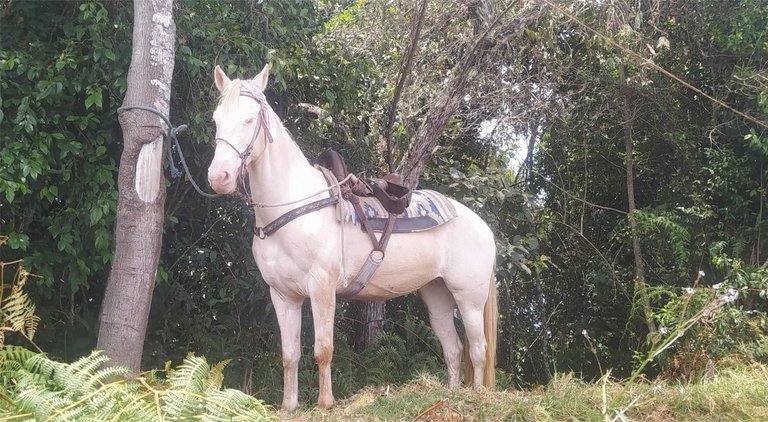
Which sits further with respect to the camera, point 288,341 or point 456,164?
point 456,164

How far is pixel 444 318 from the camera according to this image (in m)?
5.41

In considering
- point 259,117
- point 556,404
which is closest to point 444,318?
point 556,404

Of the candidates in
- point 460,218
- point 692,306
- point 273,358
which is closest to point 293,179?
point 460,218

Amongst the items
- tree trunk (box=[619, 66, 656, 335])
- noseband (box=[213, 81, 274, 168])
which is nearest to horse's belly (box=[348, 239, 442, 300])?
noseband (box=[213, 81, 274, 168])

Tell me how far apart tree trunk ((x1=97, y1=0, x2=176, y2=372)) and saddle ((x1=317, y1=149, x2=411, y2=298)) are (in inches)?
46.2

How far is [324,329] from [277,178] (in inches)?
38.1

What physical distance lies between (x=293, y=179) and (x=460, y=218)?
135cm

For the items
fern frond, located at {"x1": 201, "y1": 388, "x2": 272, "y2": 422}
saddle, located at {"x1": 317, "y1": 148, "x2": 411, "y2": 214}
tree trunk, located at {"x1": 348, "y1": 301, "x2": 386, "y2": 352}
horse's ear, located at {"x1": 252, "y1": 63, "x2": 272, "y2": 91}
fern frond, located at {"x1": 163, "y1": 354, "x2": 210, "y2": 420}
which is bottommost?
tree trunk, located at {"x1": 348, "y1": 301, "x2": 386, "y2": 352}

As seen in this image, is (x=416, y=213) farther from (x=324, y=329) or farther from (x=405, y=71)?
(x=405, y=71)

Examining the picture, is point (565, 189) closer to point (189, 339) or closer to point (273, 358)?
point (273, 358)

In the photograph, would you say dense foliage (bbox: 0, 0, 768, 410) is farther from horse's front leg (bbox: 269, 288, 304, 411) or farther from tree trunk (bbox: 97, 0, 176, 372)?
horse's front leg (bbox: 269, 288, 304, 411)

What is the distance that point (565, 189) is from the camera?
8680 mm

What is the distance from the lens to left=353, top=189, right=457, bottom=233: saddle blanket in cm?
472

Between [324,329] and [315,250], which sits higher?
[315,250]
